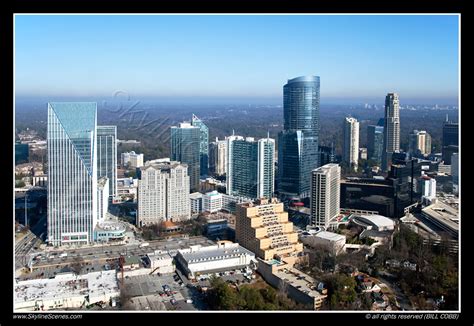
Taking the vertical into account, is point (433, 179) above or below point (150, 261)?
above

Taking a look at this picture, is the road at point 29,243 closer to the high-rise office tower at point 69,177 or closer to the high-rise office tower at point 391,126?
the high-rise office tower at point 69,177

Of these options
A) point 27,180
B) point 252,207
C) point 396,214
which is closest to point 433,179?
point 396,214

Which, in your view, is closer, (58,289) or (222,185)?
(58,289)

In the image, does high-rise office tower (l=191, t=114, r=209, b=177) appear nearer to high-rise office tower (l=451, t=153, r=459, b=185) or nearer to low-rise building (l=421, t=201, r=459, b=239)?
low-rise building (l=421, t=201, r=459, b=239)

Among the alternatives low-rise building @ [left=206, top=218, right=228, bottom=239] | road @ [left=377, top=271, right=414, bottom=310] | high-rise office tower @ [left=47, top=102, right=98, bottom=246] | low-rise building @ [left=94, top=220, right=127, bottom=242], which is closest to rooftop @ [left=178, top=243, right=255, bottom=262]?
low-rise building @ [left=206, top=218, right=228, bottom=239]
